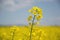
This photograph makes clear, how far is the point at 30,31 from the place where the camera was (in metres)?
1.96

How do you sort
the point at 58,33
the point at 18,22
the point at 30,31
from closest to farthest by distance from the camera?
the point at 30,31, the point at 18,22, the point at 58,33

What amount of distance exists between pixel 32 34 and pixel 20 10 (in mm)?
778

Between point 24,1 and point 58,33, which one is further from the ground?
point 24,1

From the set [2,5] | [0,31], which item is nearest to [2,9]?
[2,5]

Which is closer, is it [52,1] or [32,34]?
[32,34]

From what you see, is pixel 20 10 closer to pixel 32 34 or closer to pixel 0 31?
pixel 0 31

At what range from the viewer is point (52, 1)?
2828 mm

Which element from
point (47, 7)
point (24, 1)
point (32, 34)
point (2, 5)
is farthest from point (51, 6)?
point (32, 34)

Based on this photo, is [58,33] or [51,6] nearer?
[51,6]

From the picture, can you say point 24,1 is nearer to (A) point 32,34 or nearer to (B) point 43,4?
(B) point 43,4

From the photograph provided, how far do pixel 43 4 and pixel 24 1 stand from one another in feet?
0.71

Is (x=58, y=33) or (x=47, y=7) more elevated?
(x=47, y=7)

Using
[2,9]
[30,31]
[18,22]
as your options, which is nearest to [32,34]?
[30,31]

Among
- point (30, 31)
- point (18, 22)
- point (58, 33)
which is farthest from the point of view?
point (58, 33)
